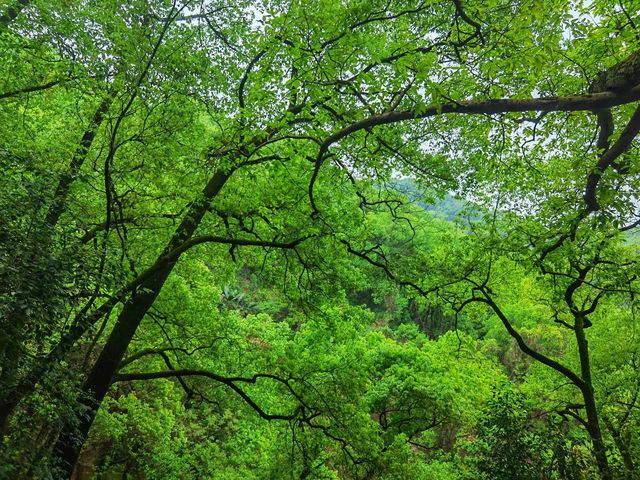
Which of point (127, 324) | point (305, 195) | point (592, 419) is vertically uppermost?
point (305, 195)

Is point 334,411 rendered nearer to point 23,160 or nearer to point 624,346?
point 23,160

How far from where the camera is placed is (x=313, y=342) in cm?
1177

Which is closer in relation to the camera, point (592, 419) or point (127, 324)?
point (127, 324)

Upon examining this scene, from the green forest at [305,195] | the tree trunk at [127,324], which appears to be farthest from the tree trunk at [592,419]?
the tree trunk at [127,324]

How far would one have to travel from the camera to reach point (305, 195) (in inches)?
281

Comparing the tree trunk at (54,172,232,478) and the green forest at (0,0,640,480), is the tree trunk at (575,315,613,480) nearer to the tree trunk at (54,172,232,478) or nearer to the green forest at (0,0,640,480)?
the green forest at (0,0,640,480)

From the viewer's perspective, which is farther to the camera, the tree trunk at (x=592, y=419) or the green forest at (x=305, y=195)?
the tree trunk at (x=592, y=419)

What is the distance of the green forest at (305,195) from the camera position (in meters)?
3.94

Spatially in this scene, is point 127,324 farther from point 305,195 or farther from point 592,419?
point 592,419

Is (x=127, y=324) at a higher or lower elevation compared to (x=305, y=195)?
lower

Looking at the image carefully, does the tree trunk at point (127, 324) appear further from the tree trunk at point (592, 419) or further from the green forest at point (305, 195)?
the tree trunk at point (592, 419)

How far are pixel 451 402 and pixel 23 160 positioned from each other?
1175 cm

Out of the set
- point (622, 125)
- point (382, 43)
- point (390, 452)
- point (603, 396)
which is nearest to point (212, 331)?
point (390, 452)

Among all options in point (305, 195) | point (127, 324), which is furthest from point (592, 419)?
point (127, 324)
